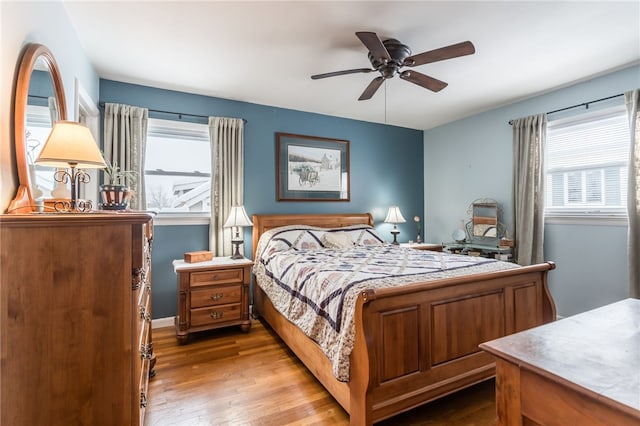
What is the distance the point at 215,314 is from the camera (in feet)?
9.71

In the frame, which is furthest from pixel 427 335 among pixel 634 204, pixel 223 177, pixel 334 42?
pixel 223 177

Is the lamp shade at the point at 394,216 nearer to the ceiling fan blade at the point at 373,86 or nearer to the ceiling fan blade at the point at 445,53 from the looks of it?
the ceiling fan blade at the point at 373,86

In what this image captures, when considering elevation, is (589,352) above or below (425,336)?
above

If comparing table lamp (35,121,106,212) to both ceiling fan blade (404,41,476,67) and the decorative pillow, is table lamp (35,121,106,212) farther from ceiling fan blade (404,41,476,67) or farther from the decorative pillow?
the decorative pillow

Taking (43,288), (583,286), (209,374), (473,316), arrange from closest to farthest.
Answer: (43,288) → (473,316) → (209,374) → (583,286)

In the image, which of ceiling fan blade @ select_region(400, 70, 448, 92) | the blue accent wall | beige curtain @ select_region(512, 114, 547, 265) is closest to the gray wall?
beige curtain @ select_region(512, 114, 547, 265)

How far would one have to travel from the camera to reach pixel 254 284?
11.9 feet

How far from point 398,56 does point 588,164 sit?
2.48 m

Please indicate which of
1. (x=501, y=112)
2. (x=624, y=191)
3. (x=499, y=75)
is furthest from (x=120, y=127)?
(x=624, y=191)

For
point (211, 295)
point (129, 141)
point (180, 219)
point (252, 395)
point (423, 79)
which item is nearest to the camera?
point (252, 395)

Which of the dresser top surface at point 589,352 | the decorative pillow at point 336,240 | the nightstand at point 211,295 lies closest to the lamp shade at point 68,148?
the nightstand at point 211,295

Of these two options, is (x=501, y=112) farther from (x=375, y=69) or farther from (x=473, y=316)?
(x=473, y=316)

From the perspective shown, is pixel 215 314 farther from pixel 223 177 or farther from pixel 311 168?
pixel 311 168

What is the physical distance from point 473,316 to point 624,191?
235cm
